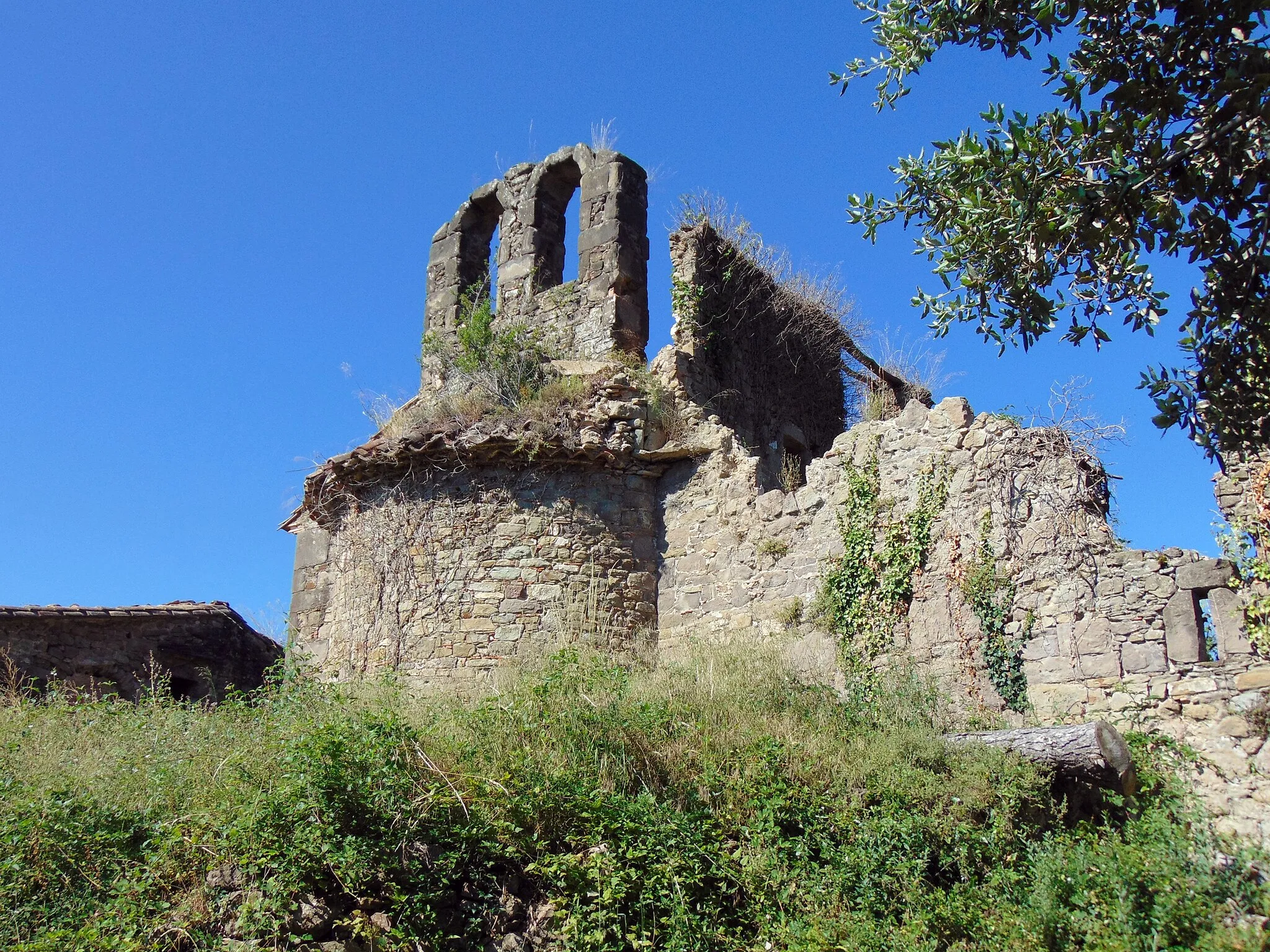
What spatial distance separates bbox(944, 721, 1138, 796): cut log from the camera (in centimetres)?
730

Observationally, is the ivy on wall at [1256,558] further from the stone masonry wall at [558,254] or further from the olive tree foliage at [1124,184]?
the stone masonry wall at [558,254]

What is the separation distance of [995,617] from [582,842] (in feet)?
13.8

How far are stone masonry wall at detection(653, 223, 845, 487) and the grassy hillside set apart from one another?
16.3 feet

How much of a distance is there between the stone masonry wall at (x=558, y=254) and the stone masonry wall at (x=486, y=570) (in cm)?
213

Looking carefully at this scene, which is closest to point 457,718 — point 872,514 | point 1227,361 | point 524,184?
point 872,514

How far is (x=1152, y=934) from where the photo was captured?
18.7 feet

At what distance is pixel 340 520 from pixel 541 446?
260 cm

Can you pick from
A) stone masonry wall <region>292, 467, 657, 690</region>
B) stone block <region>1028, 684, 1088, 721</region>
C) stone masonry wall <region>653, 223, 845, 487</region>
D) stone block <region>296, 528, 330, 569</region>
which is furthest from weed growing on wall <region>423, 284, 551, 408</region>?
stone block <region>1028, 684, 1088, 721</region>

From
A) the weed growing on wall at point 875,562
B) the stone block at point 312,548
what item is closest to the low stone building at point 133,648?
the stone block at point 312,548

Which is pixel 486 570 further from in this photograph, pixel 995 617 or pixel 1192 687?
pixel 1192 687

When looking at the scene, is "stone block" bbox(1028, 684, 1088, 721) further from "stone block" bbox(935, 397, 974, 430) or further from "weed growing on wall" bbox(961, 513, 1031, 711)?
"stone block" bbox(935, 397, 974, 430)

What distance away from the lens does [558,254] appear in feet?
46.6

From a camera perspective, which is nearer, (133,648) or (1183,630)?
(1183,630)

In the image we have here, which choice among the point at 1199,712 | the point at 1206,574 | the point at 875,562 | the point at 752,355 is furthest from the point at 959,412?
the point at 752,355
